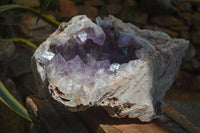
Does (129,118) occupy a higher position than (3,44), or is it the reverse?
(129,118)

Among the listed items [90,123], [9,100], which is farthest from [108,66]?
[9,100]

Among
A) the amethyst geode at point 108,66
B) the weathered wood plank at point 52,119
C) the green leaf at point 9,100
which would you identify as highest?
the amethyst geode at point 108,66

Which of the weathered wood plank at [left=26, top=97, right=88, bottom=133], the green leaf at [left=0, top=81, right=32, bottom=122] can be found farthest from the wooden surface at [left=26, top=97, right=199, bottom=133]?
the green leaf at [left=0, top=81, right=32, bottom=122]

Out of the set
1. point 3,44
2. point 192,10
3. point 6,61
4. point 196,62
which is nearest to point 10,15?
point 3,44

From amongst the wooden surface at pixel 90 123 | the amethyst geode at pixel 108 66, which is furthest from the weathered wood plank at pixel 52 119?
the amethyst geode at pixel 108 66

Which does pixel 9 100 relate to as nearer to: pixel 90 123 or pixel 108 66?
pixel 90 123

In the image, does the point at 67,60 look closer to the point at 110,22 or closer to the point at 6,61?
the point at 110,22

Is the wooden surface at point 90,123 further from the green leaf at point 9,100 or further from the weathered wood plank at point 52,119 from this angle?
the green leaf at point 9,100
